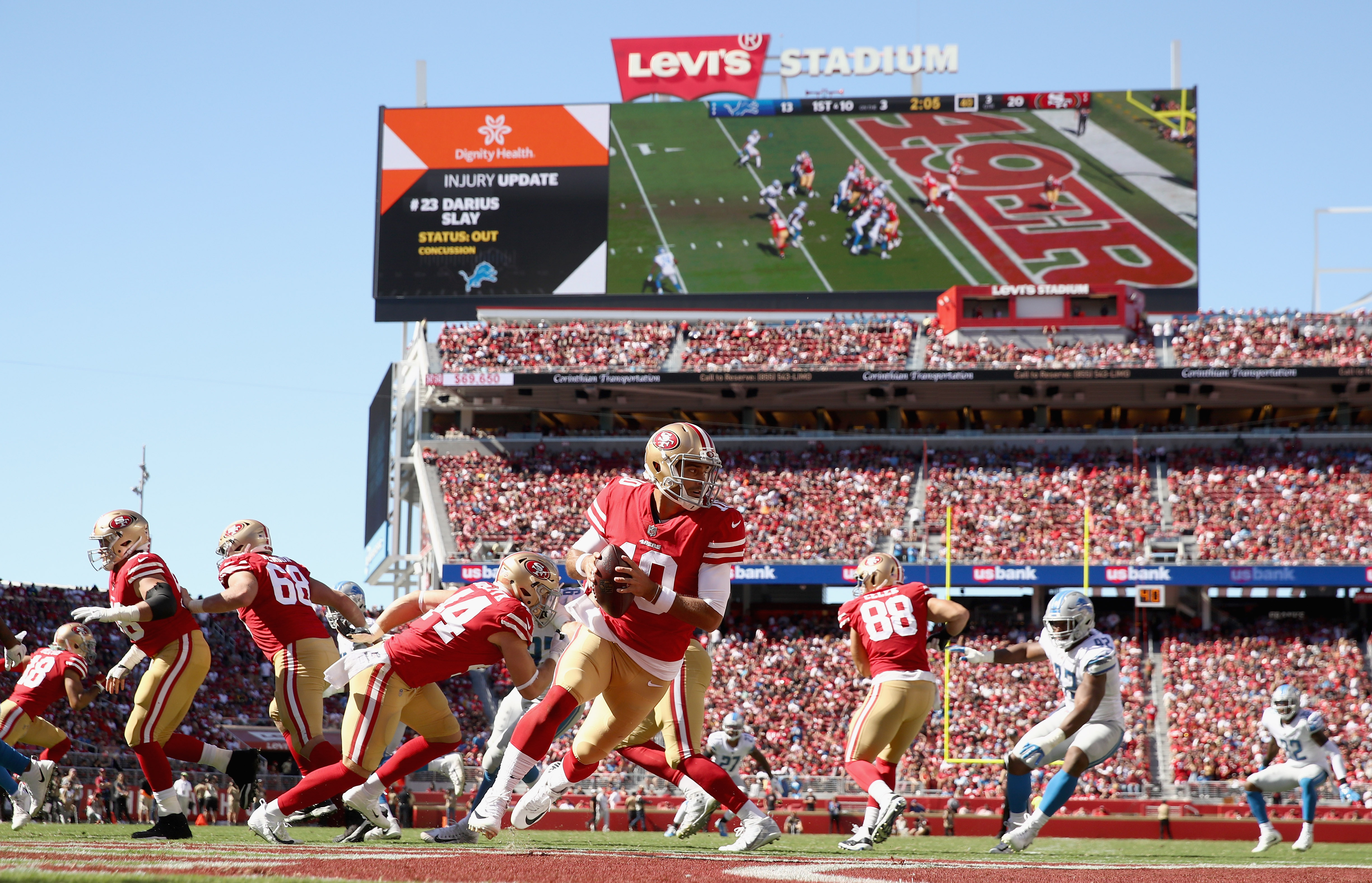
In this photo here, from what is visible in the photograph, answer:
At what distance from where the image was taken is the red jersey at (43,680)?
13.2 metres

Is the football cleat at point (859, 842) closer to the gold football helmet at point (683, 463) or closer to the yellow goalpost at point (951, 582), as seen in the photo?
the gold football helmet at point (683, 463)

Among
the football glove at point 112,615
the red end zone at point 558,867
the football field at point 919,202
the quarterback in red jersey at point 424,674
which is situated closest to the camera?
the red end zone at point 558,867

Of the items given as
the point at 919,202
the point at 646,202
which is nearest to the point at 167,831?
the point at 646,202

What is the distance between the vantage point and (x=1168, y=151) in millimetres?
41125

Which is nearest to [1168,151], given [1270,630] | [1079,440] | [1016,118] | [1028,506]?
[1016,118]

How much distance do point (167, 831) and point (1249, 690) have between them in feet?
88.4

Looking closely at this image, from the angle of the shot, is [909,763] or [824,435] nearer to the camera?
[909,763]

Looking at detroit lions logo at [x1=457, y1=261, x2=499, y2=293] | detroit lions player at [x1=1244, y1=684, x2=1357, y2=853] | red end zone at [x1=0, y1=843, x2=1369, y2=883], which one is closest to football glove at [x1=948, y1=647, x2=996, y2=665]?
red end zone at [x1=0, y1=843, x2=1369, y2=883]

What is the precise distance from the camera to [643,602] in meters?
7.39

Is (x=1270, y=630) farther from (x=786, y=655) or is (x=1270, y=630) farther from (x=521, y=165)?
(x=521, y=165)

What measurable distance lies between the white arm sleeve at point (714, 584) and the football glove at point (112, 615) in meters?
4.30

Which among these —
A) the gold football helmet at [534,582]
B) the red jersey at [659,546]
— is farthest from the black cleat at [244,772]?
the red jersey at [659,546]

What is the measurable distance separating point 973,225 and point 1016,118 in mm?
3605

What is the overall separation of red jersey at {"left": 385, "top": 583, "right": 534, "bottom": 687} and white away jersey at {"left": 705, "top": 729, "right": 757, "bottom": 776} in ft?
23.3
